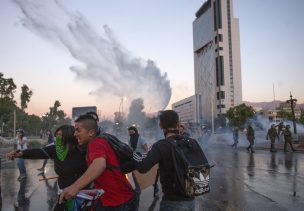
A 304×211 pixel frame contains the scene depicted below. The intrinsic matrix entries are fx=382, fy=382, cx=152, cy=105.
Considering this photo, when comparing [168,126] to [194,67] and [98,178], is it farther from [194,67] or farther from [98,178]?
[194,67]

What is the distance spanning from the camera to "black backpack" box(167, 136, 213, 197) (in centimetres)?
298

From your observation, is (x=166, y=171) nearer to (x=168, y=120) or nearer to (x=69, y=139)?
(x=168, y=120)

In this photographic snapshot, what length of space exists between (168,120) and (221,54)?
6274 inches

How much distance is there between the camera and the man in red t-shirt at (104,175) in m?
2.81

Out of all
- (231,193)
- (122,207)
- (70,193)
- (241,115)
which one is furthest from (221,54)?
(70,193)

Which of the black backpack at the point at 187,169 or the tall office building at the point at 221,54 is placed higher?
the tall office building at the point at 221,54

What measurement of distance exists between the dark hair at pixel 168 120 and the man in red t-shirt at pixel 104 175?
1.64ft

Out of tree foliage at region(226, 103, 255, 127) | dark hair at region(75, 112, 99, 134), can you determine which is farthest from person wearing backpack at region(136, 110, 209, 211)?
tree foliage at region(226, 103, 255, 127)

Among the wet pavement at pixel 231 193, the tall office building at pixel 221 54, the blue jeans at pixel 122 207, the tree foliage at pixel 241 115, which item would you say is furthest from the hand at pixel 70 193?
the tall office building at pixel 221 54

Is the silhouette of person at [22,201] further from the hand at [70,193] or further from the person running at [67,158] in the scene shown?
the hand at [70,193]

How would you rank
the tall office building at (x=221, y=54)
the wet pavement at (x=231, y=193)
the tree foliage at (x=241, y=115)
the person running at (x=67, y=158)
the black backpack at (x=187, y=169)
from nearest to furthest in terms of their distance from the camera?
the black backpack at (x=187, y=169)
the person running at (x=67, y=158)
the wet pavement at (x=231, y=193)
the tree foliage at (x=241, y=115)
the tall office building at (x=221, y=54)

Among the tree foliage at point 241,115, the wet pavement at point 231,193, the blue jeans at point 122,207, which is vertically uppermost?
the tree foliage at point 241,115

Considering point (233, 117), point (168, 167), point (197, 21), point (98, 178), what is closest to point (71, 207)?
point (98, 178)

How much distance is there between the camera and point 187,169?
298 cm
